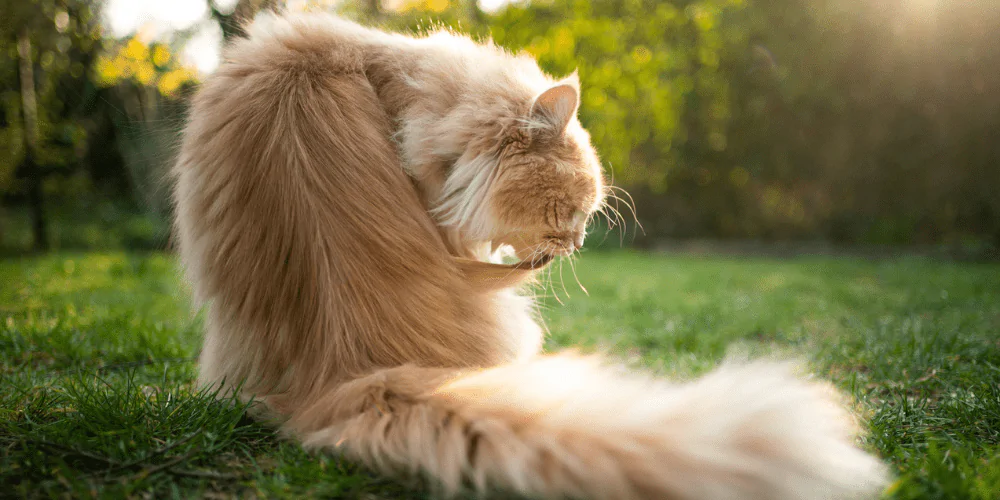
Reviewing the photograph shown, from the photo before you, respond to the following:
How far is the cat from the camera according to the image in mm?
1103

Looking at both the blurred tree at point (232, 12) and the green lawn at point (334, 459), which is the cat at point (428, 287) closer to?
the green lawn at point (334, 459)

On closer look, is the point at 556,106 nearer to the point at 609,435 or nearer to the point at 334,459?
the point at 609,435

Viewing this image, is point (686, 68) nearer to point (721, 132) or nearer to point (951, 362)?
point (721, 132)

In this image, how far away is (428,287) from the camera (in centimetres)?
157

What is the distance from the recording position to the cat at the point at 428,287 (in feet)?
3.62

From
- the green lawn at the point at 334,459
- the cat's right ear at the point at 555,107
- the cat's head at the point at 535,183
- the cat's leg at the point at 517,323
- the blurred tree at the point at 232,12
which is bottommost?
the green lawn at the point at 334,459

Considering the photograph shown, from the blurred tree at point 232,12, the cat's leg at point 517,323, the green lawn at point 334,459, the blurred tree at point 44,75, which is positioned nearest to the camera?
the green lawn at point 334,459

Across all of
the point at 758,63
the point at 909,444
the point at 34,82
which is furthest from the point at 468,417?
the point at 758,63

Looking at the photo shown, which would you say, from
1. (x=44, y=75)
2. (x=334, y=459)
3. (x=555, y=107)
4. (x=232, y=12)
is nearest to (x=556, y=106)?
(x=555, y=107)

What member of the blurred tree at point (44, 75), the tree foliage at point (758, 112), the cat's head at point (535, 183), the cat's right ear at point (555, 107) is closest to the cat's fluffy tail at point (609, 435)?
the cat's head at point (535, 183)

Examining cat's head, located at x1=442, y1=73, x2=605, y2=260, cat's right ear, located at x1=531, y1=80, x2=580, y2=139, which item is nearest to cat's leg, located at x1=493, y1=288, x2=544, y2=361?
cat's head, located at x1=442, y1=73, x2=605, y2=260

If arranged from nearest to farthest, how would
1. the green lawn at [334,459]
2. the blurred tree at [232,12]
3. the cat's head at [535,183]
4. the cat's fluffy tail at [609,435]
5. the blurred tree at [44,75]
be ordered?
1. the cat's fluffy tail at [609,435]
2. the green lawn at [334,459]
3. the cat's head at [535,183]
4. the blurred tree at [232,12]
5. the blurred tree at [44,75]

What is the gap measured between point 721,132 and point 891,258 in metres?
3.24

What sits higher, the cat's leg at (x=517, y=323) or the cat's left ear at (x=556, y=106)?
the cat's left ear at (x=556, y=106)
